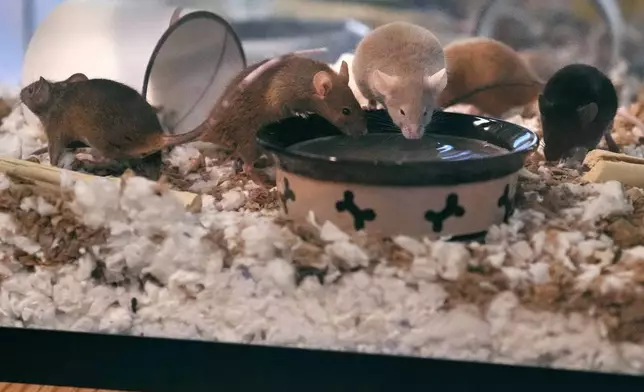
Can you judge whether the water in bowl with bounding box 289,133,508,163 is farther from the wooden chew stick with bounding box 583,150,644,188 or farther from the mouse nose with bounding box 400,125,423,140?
the wooden chew stick with bounding box 583,150,644,188

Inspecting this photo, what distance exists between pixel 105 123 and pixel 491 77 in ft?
2.29

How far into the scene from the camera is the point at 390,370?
0.72 metres

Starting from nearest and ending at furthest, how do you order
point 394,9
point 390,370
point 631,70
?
point 390,370, point 394,9, point 631,70

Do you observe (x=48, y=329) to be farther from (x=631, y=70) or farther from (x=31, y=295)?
(x=631, y=70)

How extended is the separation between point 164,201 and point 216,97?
0.35m

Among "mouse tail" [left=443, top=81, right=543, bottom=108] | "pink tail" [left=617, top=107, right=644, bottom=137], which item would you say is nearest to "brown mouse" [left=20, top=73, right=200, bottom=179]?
"mouse tail" [left=443, top=81, right=543, bottom=108]

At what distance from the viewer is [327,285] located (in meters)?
0.72

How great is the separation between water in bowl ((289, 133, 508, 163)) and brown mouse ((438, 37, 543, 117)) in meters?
0.37

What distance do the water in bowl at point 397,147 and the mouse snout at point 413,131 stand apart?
0.01 meters

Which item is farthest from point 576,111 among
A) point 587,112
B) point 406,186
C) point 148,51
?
point 148,51

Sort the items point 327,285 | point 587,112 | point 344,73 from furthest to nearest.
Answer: point 587,112 → point 344,73 → point 327,285

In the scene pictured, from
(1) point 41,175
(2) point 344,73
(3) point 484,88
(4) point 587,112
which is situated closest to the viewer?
(1) point 41,175

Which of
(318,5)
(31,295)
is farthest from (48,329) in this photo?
(318,5)

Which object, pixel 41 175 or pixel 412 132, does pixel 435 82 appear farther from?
pixel 41 175
